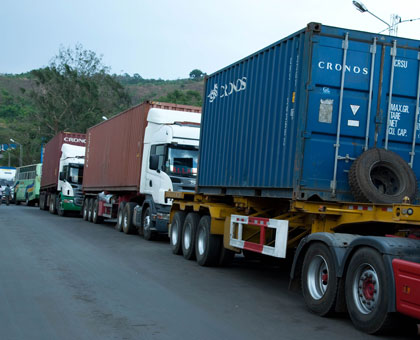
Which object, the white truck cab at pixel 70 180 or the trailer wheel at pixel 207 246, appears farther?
the white truck cab at pixel 70 180

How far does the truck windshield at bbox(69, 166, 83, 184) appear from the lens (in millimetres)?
30531

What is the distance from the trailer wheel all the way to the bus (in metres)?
32.2

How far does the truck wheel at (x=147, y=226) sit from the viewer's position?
17.5 metres

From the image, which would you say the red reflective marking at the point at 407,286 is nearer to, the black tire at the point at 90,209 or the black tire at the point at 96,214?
the black tire at the point at 96,214

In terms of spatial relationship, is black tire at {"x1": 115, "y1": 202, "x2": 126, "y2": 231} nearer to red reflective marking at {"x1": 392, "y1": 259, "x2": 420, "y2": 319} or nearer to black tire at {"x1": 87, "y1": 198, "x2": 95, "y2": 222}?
black tire at {"x1": 87, "y1": 198, "x2": 95, "y2": 222}

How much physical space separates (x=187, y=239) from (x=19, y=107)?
12474 cm

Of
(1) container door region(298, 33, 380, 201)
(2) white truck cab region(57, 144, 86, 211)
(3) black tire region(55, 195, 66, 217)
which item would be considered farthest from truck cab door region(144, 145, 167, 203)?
(3) black tire region(55, 195, 66, 217)

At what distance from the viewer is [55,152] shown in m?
33.9

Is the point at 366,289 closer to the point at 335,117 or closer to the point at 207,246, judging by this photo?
the point at 335,117

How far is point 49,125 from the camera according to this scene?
66.2m

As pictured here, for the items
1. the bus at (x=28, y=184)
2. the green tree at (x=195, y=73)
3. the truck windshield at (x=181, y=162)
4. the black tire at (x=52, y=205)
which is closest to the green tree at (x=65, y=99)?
the bus at (x=28, y=184)

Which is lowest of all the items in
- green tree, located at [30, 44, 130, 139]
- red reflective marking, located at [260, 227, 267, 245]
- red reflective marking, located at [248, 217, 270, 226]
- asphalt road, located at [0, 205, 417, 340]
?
asphalt road, located at [0, 205, 417, 340]

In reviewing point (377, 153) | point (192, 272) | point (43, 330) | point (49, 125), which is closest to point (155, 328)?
point (43, 330)

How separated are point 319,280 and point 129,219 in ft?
42.1
